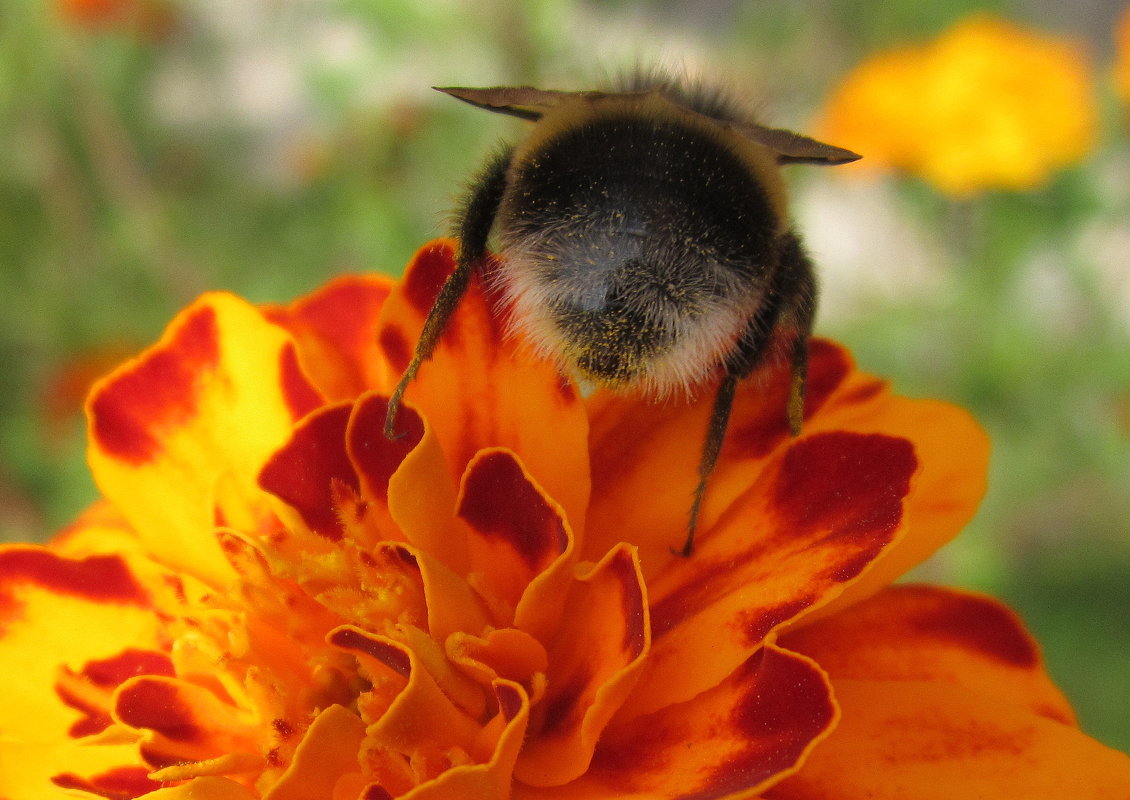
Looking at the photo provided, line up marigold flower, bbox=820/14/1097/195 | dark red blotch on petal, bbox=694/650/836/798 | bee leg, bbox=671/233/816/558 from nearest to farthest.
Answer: dark red blotch on petal, bbox=694/650/836/798, bee leg, bbox=671/233/816/558, marigold flower, bbox=820/14/1097/195

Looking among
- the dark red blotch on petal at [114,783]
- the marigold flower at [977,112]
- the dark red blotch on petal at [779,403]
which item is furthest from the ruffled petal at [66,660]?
the marigold flower at [977,112]

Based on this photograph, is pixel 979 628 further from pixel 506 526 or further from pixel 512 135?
pixel 512 135

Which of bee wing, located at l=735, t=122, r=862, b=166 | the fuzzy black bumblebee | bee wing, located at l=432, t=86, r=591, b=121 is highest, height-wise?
bee wing, located at l=432, t=86, r=591, b=121

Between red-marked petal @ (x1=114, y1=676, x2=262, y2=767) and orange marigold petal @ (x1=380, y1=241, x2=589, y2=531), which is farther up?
orange marigold petal @ (x1=380, y1=241, x2=589, y2=531)

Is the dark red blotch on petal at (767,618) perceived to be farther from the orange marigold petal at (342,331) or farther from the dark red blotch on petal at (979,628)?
the orange marigold petal at (342,331)

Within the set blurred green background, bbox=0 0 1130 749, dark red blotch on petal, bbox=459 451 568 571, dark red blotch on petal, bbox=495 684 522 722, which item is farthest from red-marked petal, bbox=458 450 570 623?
blurred green background, bbox=0 0 1130 749

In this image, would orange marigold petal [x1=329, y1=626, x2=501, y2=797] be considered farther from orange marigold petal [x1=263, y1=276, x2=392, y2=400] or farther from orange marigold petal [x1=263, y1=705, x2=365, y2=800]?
orange marigold petal [x1=263, y1=276, x2=392, y2=400]

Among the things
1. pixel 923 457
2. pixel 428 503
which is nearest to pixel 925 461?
pixel 923 457
